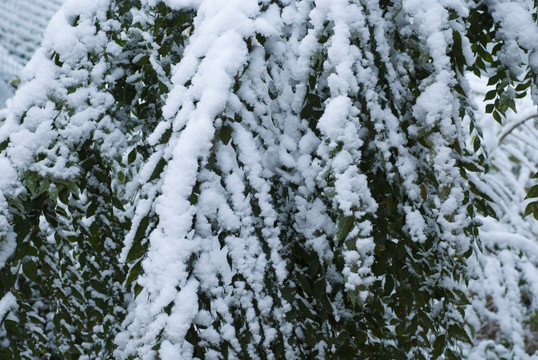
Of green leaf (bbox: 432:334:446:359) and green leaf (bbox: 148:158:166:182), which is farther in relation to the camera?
green leaf (bbox: 432:334:446:359)

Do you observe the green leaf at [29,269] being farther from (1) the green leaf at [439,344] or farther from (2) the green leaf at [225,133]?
(1) the green leaf at [439,344]

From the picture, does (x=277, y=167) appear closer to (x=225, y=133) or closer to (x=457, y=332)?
(x=225, y=133)

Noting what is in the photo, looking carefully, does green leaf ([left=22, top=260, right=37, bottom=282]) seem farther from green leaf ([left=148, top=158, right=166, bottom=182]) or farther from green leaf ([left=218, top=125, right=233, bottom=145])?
green leaf ([left=218, top=125, right=233, bottom=145])

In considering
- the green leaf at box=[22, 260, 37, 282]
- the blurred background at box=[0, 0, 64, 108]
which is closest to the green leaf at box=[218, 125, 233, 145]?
the green leaf at box=[22, 260, 37, 282]

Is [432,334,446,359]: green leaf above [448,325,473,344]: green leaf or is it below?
below

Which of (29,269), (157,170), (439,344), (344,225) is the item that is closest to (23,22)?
(29,269)

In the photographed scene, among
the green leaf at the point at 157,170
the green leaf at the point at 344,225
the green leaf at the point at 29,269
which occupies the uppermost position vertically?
the green leaf at the point at 157,170

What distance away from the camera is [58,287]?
1.49 m

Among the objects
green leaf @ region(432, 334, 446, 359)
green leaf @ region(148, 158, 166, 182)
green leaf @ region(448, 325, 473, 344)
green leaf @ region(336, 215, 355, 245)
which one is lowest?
green leaf @ region(432, 334, 446, 359)

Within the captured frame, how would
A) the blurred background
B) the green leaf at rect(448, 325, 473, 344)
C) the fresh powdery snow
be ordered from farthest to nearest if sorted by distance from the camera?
Result: the blurred background, the green leaf at rect(448, 325, 473, 344), the fresh powdery snow

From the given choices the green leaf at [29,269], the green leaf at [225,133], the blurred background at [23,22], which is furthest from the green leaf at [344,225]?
the blurred background at [23,22]

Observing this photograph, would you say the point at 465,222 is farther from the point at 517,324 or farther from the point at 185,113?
the point at 517,324

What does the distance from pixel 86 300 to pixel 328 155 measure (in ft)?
3.12

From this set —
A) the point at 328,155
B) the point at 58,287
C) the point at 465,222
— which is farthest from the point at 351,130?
the point at 58,287
